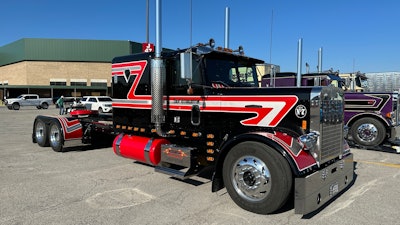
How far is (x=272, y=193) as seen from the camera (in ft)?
13.9

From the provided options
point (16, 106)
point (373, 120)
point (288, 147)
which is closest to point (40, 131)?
point (288, 147)

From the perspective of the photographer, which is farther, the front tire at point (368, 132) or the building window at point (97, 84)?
the building window at point (97, 84)

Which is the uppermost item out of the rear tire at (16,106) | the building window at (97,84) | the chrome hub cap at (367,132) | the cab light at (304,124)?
the building window at (97,84)

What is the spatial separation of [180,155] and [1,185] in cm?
327

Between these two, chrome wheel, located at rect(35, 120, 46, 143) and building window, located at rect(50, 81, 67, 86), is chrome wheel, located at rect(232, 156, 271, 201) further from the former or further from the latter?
building window, located at rect(50, 81, 67, 86)

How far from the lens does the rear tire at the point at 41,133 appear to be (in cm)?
978

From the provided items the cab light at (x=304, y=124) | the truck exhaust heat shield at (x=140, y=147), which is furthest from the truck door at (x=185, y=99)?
the cab light at (x=304, y=124)

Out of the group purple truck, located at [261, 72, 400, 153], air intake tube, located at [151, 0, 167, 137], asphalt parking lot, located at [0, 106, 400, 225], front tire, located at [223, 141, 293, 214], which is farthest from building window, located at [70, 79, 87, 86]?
front tire, located at [223, 141, 293, 214]

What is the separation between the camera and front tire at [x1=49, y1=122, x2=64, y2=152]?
29.4ft

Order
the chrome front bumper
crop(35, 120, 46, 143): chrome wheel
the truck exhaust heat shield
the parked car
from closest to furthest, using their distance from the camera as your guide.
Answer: the chrome front bumper
the truck exhaust heat shield
crop(35, 120, 46, 143): chrome wheel
the parked car

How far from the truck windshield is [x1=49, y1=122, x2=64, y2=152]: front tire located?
17.6 feet

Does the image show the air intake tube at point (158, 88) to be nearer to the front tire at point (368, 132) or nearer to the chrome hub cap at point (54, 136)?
the chrome hub cap at point (54, 136)

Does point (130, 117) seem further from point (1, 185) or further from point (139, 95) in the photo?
point (1, 185)

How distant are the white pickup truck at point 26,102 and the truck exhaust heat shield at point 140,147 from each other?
35.7 meters
